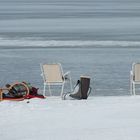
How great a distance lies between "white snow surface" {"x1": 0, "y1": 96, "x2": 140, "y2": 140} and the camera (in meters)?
5.54

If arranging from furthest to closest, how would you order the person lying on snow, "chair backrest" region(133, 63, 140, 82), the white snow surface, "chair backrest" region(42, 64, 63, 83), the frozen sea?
the frozen sea
"chair backrest" region(42, 64, 63, 83)
"chair backrest" region(133, 63, 140, 82)
the person lying on snow
the white snow surface

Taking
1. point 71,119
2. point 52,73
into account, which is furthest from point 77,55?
point 71,119

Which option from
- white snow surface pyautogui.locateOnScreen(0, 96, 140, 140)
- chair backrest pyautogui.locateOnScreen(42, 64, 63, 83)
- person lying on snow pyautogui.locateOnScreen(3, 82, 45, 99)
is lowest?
white snow surface pyautogui.locateOnScreen(0, 96, 140, 140)

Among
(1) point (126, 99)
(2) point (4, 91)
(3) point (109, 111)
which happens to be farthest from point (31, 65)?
(3) point (109, 111)

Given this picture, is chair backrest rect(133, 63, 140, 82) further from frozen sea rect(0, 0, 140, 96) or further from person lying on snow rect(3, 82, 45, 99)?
person lying on snow rect(3, 82, 45, 99)

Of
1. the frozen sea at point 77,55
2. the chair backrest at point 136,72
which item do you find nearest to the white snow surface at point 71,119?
the chair backrest at point 136,72

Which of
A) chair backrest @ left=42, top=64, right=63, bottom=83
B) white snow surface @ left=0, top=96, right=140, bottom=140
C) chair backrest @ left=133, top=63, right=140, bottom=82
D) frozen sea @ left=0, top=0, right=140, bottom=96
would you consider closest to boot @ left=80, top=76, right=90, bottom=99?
→ white snow surface @ left=0, top=96, right=140, bottom=140

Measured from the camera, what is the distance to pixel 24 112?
674 centimetres

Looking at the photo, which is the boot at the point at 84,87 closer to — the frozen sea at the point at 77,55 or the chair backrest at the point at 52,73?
the chair backrest at the point at 52,73

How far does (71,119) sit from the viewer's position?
20.5ft

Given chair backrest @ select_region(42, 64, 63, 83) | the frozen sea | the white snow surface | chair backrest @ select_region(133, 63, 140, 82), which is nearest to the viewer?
the white snow surface

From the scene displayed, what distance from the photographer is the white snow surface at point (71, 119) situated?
5543 mm

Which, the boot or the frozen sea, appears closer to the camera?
the boot

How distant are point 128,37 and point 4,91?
532 inches
